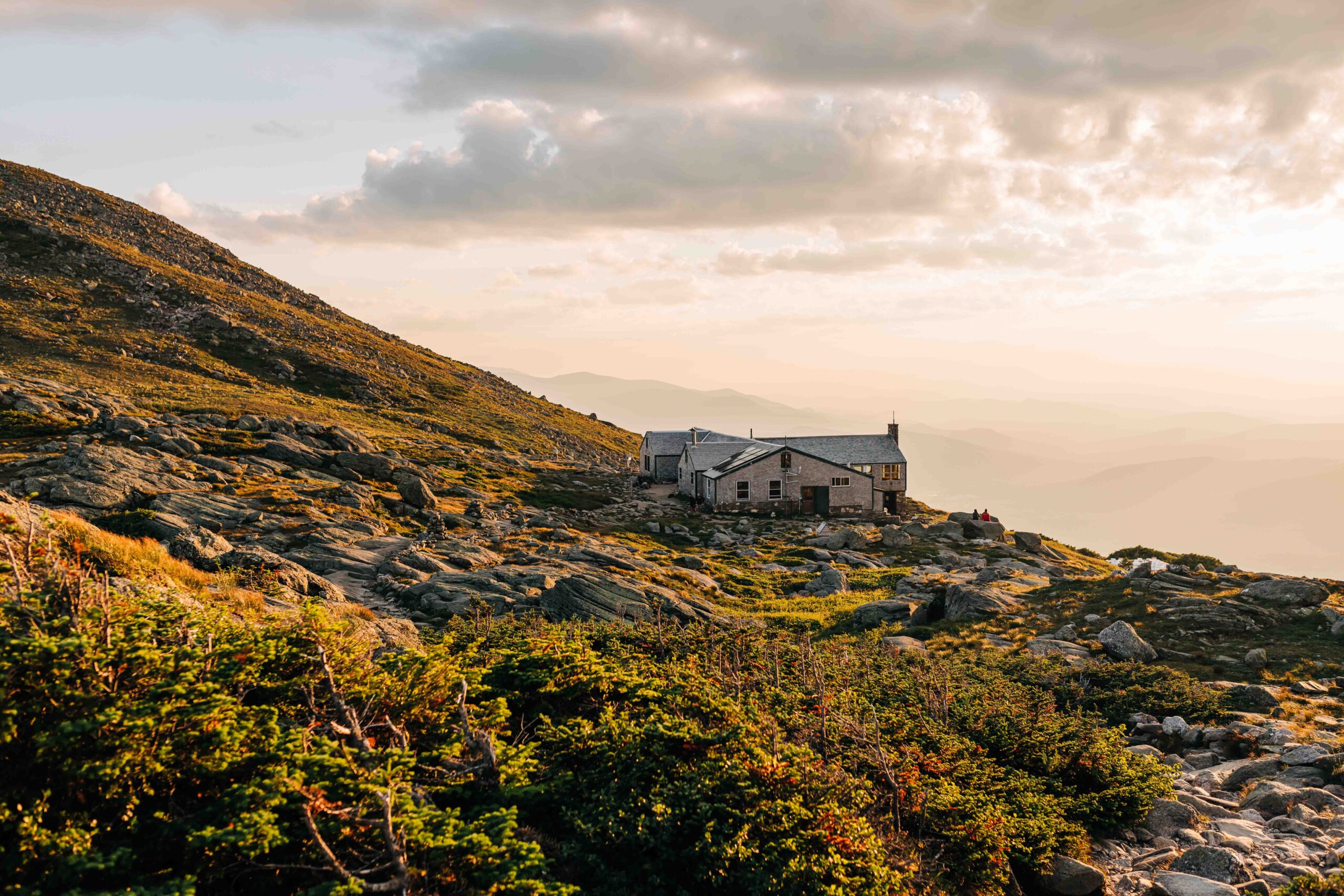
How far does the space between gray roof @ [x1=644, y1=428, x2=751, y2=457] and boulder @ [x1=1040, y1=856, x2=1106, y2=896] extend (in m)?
61.6

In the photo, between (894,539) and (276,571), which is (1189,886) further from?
(894,539)

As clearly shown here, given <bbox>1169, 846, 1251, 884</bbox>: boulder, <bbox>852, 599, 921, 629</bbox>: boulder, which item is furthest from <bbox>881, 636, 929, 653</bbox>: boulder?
<bbox>1169, 846, 1251, 884</bbox>: boulder

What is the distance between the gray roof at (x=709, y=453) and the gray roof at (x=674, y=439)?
7.82 m


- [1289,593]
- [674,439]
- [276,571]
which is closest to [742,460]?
[674,439]

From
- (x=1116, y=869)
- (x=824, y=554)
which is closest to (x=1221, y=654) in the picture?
(x=1116, y=869)

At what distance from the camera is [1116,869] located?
11.2 m

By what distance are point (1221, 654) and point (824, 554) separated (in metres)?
21.1

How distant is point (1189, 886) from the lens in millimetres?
10117

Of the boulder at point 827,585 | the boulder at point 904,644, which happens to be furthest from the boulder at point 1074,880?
the boulder at point 827,585

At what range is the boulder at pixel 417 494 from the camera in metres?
39.9

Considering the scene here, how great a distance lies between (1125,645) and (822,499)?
1401 inches

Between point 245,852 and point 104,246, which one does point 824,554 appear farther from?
point 104,246

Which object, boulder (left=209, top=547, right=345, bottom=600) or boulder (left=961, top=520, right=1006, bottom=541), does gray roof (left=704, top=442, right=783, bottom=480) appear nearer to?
boulder (left=961, top=520, right=1006, bottom=541)

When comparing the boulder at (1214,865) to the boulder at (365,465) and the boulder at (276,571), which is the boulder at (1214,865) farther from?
the boulder at (365,465)
